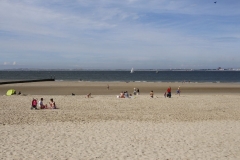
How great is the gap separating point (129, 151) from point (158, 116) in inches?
301

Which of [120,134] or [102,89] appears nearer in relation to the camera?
[120,134]

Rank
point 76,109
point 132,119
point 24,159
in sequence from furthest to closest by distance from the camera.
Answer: point 76,109, point 132,119, point 24,159

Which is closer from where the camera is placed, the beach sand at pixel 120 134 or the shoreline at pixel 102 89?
the beach sand at pixel 120 134

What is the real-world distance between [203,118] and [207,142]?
19.2 feet

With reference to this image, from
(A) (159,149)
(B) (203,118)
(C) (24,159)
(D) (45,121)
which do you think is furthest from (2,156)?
(B) (203,118)

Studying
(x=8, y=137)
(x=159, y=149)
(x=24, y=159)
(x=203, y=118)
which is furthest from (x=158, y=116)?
(x=24, y=159)

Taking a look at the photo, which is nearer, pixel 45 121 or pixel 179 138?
pixel 179 138

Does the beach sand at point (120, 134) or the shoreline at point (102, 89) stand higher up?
the shoreline at point (102, 89)

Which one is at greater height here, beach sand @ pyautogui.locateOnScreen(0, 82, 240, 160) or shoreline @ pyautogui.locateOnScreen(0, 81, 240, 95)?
shoreline @ pyautogui.locateOnScreen(0, 81, 240, 95)

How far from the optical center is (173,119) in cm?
1584

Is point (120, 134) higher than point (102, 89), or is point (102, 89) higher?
point (102, 89)

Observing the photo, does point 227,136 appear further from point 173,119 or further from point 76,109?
point 76,109

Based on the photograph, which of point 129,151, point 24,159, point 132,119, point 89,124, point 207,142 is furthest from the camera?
point 132,119

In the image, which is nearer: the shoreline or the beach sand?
the beach sand
